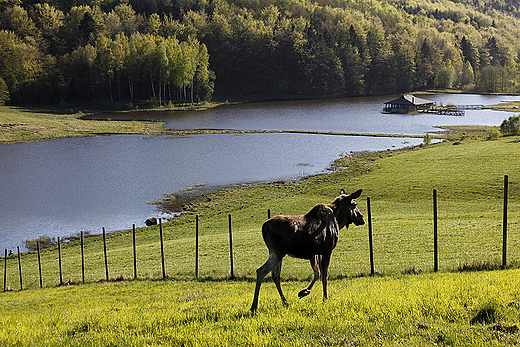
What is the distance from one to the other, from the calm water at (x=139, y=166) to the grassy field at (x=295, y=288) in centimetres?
750

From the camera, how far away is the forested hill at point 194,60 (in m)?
130

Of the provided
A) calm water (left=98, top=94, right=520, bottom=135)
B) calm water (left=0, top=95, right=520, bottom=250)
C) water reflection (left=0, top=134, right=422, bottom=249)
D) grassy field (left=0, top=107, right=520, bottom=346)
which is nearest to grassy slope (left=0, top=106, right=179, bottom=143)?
calm water (left=0, top=95, right=520, bottom=250)

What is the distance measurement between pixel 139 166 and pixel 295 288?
159 ft

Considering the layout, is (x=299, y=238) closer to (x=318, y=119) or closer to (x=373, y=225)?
(x=373, y=225)

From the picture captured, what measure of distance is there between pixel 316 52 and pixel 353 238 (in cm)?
16727

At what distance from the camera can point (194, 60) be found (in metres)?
136

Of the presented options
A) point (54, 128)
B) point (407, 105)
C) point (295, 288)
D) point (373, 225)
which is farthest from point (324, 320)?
point (407, 105)

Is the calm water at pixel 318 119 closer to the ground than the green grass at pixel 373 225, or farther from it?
farther from it

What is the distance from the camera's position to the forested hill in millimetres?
130375

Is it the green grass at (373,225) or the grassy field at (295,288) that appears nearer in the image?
the grassy field at (295,288)

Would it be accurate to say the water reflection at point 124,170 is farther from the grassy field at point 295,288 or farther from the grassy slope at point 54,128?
the grassy field at point 295,288

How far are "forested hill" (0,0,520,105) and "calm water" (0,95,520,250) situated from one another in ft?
134

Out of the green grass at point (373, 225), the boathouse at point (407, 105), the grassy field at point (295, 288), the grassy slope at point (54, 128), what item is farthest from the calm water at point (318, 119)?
the grassy field at point (295, 288)

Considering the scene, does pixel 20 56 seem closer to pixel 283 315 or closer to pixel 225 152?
pixel 225 152
